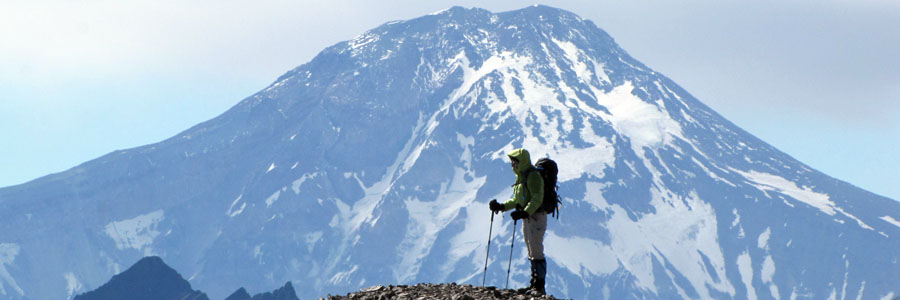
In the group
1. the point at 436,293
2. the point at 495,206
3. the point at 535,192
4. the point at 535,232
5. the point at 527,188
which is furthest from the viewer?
the point at 495,206

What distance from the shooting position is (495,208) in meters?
31.8

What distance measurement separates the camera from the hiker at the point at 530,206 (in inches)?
1218

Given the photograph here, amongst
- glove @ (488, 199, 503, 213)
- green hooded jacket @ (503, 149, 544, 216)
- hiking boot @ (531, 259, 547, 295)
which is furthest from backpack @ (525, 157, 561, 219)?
hiking boot @ (531, 259, 547, 295)

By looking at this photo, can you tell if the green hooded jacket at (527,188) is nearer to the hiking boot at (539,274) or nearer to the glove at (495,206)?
the glove at (495,206)

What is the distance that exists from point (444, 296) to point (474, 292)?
122cm

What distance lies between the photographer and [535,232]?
3144 cm

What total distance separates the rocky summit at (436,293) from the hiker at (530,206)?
6.53 ft

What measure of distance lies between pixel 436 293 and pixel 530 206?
11.0 ft

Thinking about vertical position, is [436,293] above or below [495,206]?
below

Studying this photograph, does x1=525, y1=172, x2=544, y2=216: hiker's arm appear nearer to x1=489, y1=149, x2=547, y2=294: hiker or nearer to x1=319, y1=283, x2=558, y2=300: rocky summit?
x1=489, y1=149, x2=547, y2=294: hiker

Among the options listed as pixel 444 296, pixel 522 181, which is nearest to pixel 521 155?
pixel 522 181

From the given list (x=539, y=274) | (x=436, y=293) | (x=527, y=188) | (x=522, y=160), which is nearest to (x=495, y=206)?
(x=527, y=188)

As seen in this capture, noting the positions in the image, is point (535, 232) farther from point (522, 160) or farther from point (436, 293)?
point (436, 293)

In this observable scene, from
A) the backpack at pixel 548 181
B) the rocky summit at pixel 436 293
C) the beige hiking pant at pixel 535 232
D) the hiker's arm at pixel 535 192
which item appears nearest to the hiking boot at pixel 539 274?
the beige hiking pant at pixel 535 232
